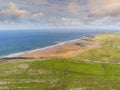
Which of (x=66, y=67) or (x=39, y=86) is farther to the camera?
(x=66, y=67)

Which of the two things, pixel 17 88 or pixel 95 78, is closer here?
pixel 17 88

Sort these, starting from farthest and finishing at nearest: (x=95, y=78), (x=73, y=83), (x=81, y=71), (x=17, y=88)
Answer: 1. (x=81, y=71)
2. (x=95, y=78)
3. (x=73, y=83)
4. (x=17, y=88)

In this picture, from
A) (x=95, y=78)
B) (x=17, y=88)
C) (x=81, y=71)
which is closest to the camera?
(x=17, y=88)

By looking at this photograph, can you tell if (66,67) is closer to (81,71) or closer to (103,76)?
(81,71)

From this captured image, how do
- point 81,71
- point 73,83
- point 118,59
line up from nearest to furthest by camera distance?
point 73,83, point 81,71, point 118,59

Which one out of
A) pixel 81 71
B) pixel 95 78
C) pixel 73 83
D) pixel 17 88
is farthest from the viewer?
pixel 81 71

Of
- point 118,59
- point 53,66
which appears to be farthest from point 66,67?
point 118,59

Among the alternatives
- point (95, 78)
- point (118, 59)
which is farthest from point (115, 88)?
→ point (118, 59)

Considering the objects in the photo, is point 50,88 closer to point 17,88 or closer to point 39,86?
point 39,86
